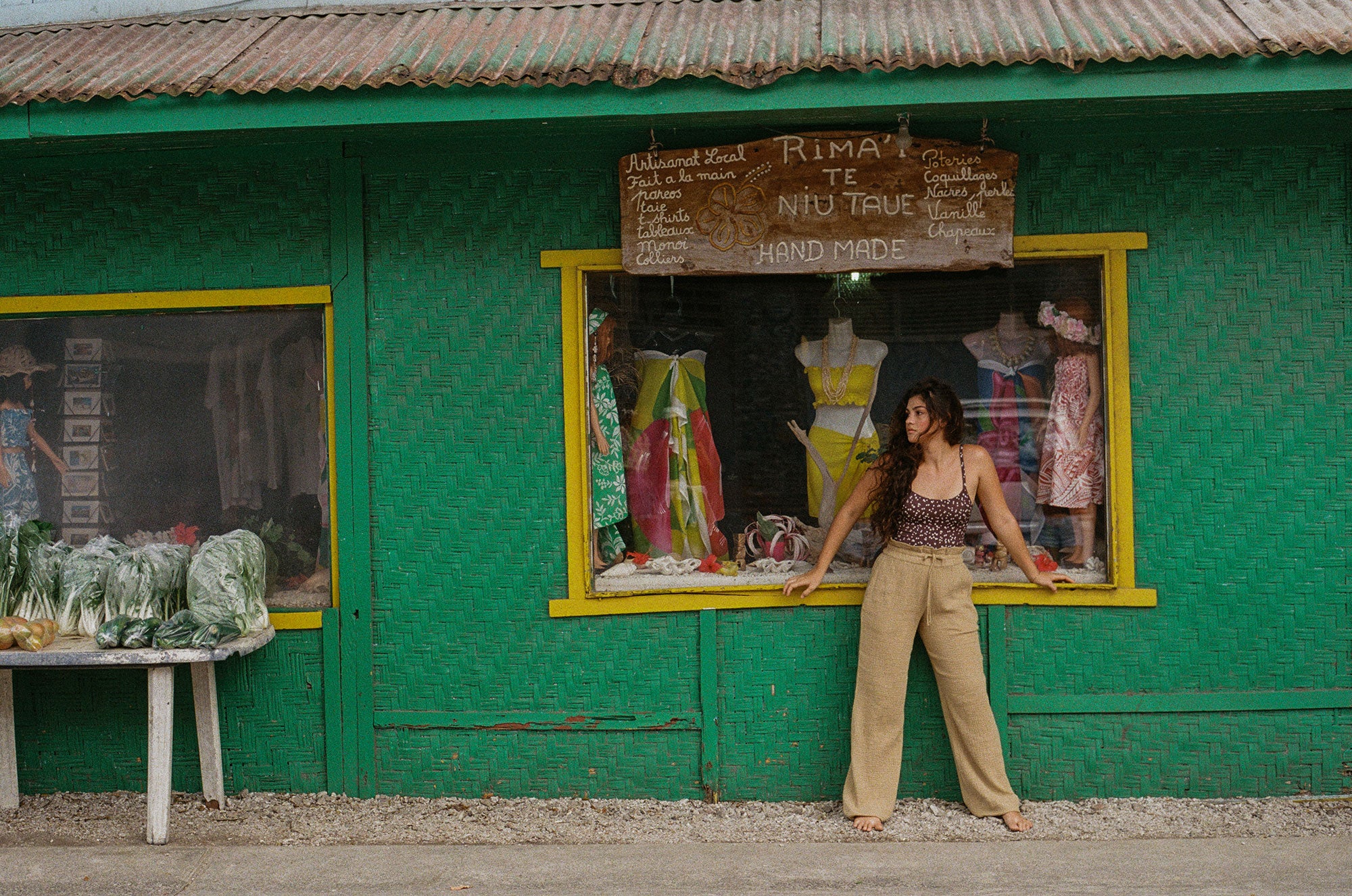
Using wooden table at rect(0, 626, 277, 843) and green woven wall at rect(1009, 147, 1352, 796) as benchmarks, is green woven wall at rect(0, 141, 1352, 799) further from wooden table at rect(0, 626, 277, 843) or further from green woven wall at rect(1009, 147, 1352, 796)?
wooden table at rect(0, 626, 277, 843)

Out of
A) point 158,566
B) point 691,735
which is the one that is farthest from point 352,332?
point 691,735

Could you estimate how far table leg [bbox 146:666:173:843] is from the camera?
4.23 metres

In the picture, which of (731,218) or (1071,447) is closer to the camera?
(731,218)

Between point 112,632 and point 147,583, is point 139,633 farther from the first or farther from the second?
point 147,583

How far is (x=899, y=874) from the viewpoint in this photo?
13.1 ft

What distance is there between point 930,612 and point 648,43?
106 inches

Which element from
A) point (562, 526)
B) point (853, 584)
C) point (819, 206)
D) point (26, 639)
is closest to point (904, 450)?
point (853, 584)

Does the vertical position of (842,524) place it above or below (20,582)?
above

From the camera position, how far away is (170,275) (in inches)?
192

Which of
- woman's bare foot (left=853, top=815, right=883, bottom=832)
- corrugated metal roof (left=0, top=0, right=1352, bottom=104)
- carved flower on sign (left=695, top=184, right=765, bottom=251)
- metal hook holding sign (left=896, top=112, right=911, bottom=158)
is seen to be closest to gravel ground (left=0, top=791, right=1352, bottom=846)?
woman's bare foot (left=853, top=815, right=883, bottom=832)

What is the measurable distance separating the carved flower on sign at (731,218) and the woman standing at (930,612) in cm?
101

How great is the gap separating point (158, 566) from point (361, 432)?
1020mm

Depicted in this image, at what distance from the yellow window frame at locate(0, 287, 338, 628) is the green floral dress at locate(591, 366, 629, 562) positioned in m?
1.20

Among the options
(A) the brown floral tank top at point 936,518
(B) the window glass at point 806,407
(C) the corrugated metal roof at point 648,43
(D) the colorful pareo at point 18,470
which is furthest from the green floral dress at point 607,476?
(D) the colorful pareo at point 18,470
